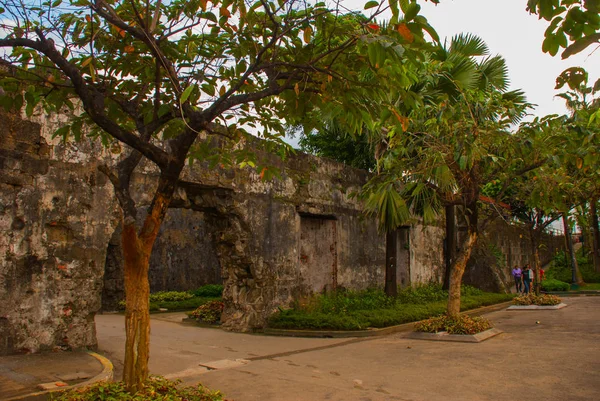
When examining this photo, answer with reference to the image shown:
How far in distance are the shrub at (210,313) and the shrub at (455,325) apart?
4.19 m

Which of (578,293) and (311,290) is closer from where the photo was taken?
(311,290)

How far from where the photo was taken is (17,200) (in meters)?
6.61

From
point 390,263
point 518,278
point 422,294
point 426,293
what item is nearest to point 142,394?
point 390,263

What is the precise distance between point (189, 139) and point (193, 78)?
750 mm

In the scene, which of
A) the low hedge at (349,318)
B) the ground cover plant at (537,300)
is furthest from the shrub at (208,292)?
the ground cover plant at (537,300)

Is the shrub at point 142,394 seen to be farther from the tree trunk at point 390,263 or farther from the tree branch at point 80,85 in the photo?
the tree trunk at point 390,263

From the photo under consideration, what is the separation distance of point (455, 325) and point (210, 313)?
5127mm

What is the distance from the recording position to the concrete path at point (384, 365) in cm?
531

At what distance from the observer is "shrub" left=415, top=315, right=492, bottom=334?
8898mm

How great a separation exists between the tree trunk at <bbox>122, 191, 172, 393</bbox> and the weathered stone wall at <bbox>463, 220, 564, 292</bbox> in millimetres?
12338

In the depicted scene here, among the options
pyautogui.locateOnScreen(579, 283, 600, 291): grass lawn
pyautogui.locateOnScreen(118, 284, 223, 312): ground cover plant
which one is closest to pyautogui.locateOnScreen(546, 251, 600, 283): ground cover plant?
pyautogui.locateOnScreen(579, 283, 600, 291): grass lawn

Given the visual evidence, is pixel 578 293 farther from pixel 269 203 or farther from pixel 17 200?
pixel 17 200

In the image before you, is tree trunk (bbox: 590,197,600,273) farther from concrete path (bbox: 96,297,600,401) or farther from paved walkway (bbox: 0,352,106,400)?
paved walkway (bbox: 0,352,106,400)

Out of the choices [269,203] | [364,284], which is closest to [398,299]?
[364,284]
